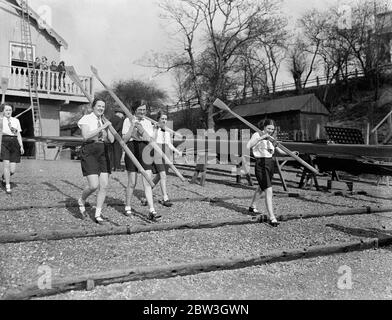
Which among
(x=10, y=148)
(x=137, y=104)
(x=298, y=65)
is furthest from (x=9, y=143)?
(x=298, y=65)

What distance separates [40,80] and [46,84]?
306mm

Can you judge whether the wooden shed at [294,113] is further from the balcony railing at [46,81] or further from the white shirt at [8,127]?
the white shirt at [8,127]

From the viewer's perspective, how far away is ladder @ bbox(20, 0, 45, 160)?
1825 cm

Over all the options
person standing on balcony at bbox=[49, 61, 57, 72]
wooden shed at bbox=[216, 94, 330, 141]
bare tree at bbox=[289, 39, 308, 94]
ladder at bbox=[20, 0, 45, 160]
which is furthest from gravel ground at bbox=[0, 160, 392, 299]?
bare tree at bbox=[289, 39, 308, 94]

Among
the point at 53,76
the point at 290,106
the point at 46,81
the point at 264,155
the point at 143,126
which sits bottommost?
the point at 264,155

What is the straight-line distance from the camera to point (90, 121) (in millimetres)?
5738

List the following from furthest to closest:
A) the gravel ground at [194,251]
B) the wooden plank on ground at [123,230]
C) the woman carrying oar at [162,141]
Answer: the woman carrying oar at [162,141] → the wooden plank on ground at [123,230] → the gravel ground at [194,251]

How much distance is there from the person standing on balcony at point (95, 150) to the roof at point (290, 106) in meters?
26.9

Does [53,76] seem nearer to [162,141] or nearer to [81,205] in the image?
[162,141]

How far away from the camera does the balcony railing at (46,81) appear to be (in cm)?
1819

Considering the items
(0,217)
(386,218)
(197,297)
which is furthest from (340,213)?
(0,217)

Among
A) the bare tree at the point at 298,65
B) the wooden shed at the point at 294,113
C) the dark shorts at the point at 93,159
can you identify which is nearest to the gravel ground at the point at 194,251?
the dark shorts at the point at 93,159

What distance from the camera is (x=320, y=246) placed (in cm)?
511
